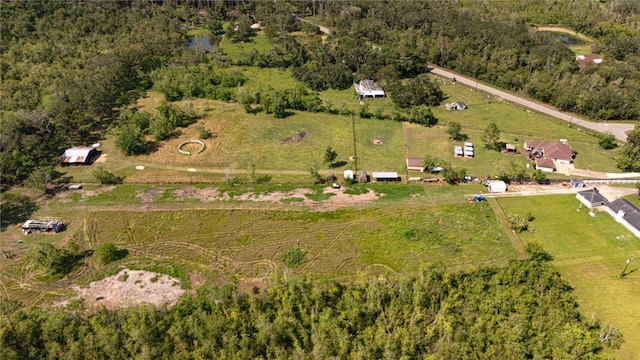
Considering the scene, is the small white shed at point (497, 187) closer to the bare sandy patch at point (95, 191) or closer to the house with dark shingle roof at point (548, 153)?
the house with dark shingle roof at point (548, 153)

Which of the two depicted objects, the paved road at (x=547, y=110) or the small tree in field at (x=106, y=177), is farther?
the paved road at (x=547, y=110)

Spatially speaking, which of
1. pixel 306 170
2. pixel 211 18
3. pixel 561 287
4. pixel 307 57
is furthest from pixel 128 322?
pixel 211 18

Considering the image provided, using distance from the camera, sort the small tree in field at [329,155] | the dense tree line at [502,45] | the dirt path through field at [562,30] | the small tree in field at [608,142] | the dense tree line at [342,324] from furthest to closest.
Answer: the dirt path through field at [562,30] < the dense tree line at [502,45] < the small tree in field at [608,142] < the small tree in field at [329,155] < the dense tree line at [342,324]

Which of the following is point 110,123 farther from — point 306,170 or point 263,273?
point 263,273

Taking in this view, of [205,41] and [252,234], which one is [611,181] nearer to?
[252,234]

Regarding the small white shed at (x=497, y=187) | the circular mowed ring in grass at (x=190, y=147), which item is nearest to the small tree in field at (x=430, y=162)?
the small white shed at (x=497, y=187)

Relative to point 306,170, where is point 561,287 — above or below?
below
